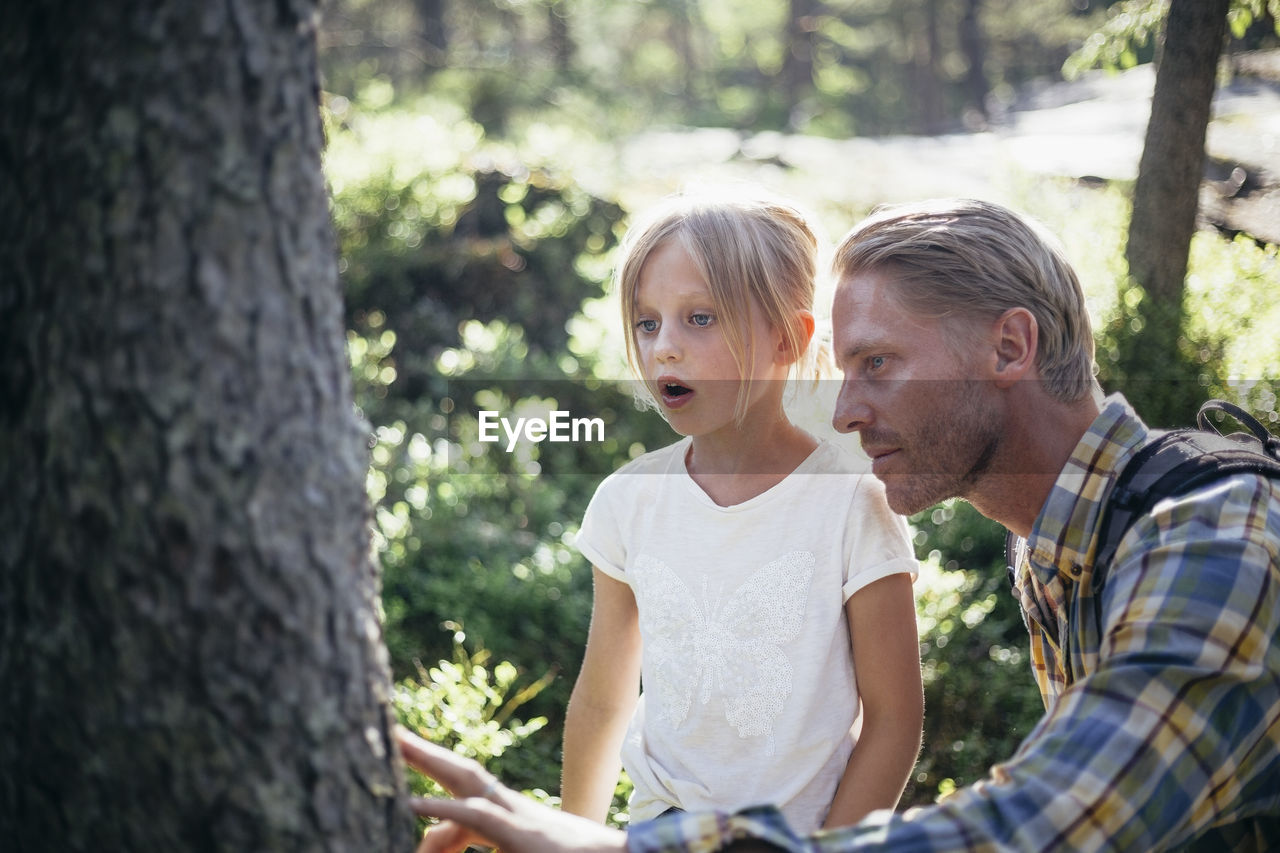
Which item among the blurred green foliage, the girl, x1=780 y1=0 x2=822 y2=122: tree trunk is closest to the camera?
the girl

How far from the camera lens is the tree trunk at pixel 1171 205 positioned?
4.83m

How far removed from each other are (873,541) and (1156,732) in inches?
26.5

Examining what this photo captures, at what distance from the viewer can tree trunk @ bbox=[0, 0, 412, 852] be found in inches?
48.2

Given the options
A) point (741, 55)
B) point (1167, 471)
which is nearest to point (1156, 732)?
point (1167, 471)

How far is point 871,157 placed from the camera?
12.6 m

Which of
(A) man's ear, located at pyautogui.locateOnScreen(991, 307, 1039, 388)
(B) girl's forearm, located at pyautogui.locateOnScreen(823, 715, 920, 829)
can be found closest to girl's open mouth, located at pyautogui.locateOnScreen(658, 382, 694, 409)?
(A) man's ear, located at pyautogui.locateOnScreen(991, 307, 1039, 388)

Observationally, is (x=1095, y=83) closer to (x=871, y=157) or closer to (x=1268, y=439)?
(x=871, y=157)

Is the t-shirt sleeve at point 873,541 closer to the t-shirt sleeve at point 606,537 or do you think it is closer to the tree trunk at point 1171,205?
the t-shirt sleeve at point 606,537

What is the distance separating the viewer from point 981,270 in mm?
2076

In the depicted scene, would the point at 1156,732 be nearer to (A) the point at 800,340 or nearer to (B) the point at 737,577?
(B) the point at 737,577

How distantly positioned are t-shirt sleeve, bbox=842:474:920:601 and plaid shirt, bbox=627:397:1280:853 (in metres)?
0.39

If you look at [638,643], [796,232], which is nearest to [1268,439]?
[796,232]

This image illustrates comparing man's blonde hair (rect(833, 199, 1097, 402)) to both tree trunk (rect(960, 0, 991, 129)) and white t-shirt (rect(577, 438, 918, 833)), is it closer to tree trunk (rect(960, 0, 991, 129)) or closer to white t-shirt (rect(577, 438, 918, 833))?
white t-shirt (rect(577, 438, 918, 833))

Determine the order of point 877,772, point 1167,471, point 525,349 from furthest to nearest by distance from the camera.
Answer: point 525,349 < point 877,772 < point 1167,471
